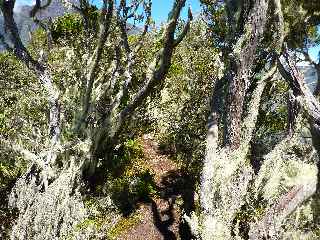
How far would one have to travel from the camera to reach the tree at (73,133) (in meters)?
7.93

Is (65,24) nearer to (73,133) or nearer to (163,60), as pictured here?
(73,133)

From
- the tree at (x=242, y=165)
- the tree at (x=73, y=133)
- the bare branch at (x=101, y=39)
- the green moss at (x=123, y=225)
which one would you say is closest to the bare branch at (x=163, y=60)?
the tree at (x=73, y=133)

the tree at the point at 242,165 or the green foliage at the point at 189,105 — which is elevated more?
the green foliage at the point at 189,105

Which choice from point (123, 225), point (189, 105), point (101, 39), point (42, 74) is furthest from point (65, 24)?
point (123, 225)

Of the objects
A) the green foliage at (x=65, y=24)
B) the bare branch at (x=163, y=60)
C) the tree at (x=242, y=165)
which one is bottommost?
the tree at (x=242, y=165)

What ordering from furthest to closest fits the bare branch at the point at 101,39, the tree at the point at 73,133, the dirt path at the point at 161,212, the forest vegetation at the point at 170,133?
the dirt path at the point at 161,212
the bare branch at the point at 101,39
the tree at the point at 73,133
the forest vegetation at the point at 170,133

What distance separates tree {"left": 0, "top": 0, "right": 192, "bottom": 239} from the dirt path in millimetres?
1329

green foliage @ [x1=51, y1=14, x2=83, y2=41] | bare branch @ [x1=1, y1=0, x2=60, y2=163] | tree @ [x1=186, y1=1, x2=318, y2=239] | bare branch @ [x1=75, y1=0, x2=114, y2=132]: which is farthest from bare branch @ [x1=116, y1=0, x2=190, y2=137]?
green foliage @ [x1=51, y1=14, x2=83, y2=41]

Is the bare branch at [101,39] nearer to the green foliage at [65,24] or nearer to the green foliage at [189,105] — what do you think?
the green foliage at [189,105]

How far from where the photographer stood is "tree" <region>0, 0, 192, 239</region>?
7.93 m

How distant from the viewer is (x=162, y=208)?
1017 centimetres

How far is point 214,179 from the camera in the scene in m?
5.74

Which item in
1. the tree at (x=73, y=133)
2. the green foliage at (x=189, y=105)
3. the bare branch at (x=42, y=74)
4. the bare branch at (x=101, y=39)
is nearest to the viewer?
the tree at (x=73, y=133)

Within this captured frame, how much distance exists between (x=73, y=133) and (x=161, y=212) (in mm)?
2444
